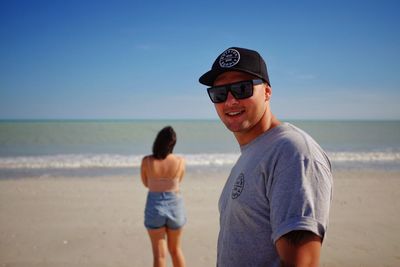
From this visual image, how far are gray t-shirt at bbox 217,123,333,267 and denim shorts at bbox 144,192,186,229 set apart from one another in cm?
270

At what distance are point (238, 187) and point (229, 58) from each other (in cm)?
72

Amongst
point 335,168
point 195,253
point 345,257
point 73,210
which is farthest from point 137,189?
point 335,168

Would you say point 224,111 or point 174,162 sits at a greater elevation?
point 224,111

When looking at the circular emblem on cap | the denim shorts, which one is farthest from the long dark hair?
the circular emblem on cap

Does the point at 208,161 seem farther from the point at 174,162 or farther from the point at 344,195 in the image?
the point at 174,162

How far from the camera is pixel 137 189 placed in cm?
1052

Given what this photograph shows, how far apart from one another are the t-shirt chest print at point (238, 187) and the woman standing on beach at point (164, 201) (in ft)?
9.76

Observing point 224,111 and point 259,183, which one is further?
point 224,111

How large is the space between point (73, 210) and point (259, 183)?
8.11 metres

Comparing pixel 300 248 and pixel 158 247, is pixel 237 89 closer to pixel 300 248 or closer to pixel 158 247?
pixel 300 248

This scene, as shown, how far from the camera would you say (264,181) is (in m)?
1.29

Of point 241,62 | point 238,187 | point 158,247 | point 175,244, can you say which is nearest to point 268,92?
point 241,62

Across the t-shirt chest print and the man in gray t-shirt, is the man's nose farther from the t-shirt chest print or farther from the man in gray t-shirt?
the t-shirt chest print

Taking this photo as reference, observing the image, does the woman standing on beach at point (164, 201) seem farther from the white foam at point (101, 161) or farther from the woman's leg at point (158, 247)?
the white foam at point (101, 161)
